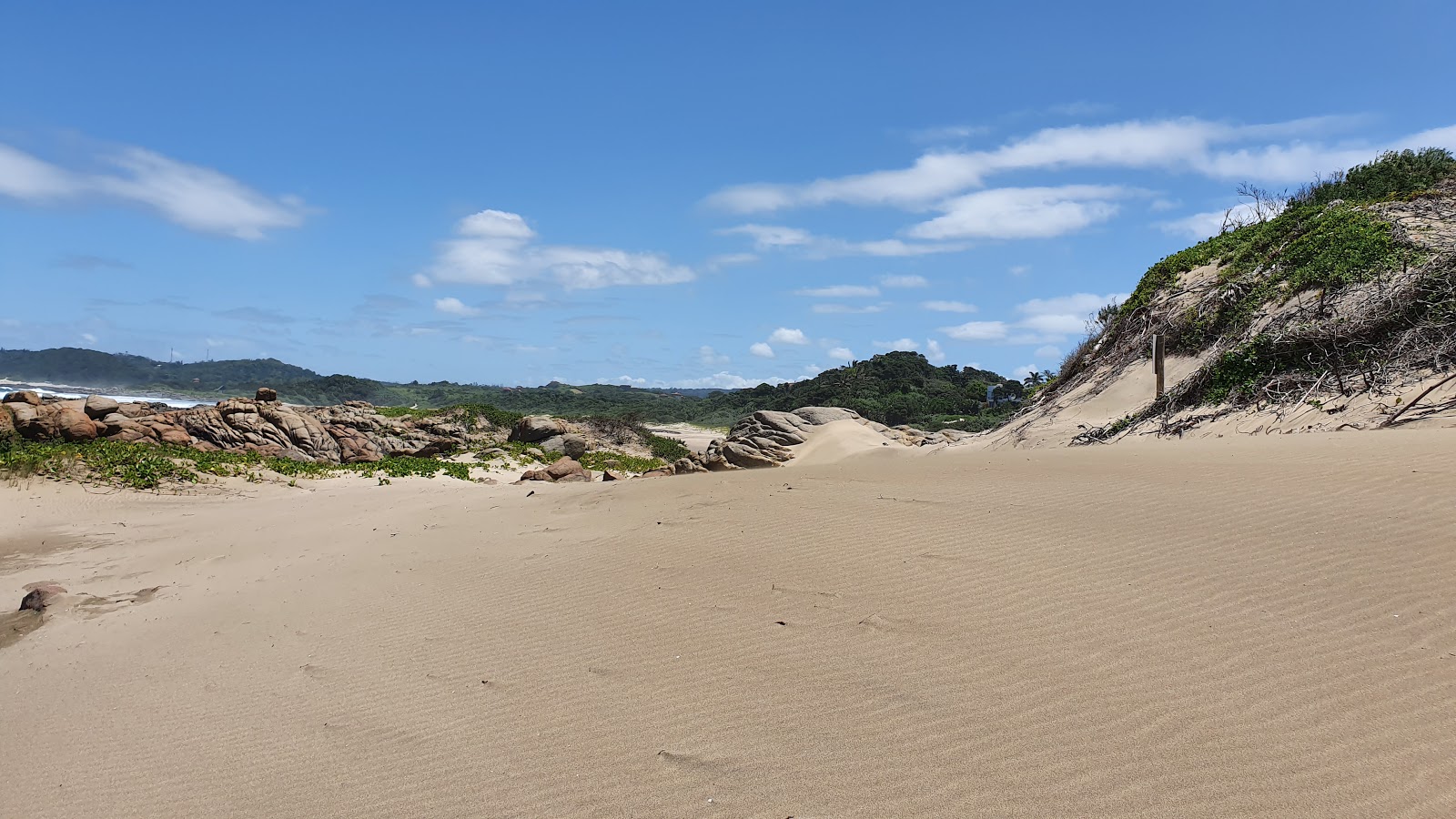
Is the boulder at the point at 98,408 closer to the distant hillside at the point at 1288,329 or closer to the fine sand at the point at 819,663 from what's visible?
the fine sand at the point at 819,663

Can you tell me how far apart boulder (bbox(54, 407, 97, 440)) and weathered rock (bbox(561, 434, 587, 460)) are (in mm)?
10854

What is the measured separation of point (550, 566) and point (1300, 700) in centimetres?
559

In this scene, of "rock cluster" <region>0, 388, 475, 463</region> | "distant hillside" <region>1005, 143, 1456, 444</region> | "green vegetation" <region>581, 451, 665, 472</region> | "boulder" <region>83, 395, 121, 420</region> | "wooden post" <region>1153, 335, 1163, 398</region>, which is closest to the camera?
"distant hillside" <region>1005, 143, 1456, 444</region>

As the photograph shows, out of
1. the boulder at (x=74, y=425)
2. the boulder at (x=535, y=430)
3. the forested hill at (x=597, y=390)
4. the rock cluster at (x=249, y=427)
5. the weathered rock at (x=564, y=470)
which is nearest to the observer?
the boulder at (x=74, y=425)

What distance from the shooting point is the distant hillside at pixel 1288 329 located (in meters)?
11.2

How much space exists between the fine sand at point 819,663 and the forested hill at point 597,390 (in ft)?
94.0

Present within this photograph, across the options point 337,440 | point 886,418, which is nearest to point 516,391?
point 886,418

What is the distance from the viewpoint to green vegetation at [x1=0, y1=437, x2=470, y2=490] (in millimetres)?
13172

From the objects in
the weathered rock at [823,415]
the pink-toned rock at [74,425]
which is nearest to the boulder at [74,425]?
the pink-toned rock at [74,425]

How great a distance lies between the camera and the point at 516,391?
79.2m

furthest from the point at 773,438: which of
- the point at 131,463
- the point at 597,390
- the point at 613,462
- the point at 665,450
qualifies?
the point at 597,390

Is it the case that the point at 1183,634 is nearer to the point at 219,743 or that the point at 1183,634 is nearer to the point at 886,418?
the point at 219,743

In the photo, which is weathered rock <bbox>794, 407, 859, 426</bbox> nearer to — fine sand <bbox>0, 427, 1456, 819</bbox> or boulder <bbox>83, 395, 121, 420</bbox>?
fine sand <bbox>0, 427, 1456, 819</bbox>

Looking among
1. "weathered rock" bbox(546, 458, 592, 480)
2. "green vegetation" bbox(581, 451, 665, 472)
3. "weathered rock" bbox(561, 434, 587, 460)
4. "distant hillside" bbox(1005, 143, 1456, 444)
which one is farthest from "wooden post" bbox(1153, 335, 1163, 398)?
"weathered rock" bbox(561, 434, 587, 460)
